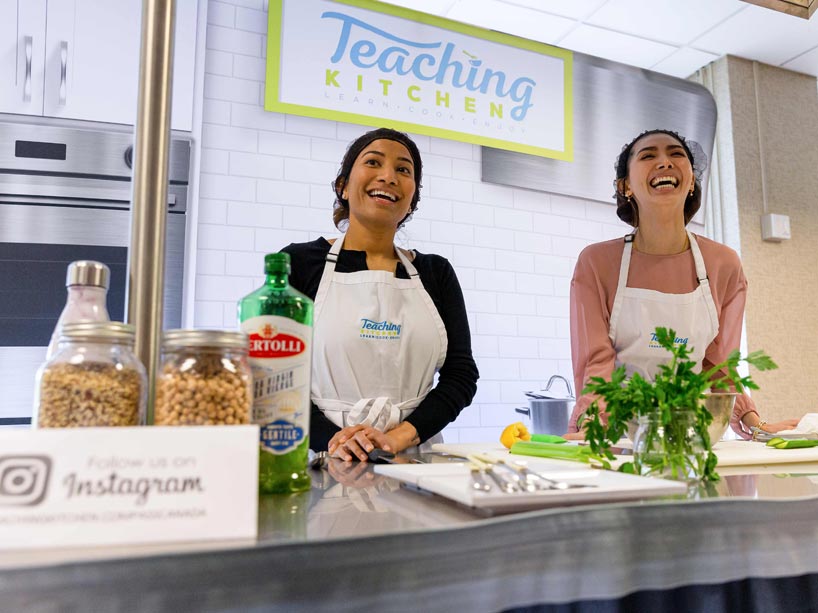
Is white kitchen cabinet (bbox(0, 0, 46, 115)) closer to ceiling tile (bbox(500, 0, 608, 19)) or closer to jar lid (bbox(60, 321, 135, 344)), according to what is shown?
ceiling tile (bbox(500, 0, 608, 19))

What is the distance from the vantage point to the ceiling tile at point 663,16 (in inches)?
117

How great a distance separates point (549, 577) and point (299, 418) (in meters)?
0.27

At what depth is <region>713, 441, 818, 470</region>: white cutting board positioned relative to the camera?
104 cm

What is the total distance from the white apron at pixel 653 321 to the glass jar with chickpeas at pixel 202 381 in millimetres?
1510

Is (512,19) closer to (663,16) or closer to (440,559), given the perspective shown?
(663,16)

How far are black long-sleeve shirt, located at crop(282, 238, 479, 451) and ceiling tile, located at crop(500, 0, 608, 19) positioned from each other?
1.62 m

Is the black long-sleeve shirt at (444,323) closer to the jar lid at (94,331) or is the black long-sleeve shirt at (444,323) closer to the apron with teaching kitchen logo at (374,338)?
the apron with teaching kitchen logo at (374,338)

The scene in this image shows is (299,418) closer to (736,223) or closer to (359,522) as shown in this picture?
(359,522)

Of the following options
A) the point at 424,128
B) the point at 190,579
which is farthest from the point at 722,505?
the point at 424,128

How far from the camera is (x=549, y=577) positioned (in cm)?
56

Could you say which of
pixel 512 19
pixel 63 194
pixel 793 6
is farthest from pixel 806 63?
pixel 63 194

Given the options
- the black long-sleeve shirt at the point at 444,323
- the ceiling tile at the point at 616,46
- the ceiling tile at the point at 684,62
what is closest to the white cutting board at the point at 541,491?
the black long-sleeve shirt at the point at 444,323

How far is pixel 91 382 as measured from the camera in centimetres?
52

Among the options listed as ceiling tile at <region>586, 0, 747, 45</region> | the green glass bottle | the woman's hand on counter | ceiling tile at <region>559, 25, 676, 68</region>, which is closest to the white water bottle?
the green glass bottle
